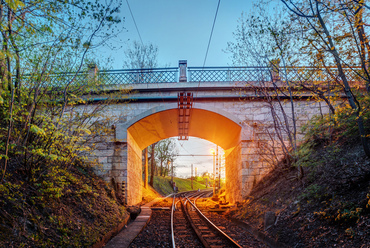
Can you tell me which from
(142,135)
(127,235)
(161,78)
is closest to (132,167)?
(142,135)

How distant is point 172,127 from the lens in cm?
1722

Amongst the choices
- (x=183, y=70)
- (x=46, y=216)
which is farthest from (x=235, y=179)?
(x=46, y=216)

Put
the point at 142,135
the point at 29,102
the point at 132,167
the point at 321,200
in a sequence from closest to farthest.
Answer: the point at 29,102 → the point at 321,200 → the point at 132,167 → the point at 142,135

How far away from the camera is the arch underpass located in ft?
43.1

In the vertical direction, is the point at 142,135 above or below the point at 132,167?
above

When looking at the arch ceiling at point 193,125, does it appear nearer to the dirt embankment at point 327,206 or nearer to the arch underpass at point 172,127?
the arch underpass at point 172,127

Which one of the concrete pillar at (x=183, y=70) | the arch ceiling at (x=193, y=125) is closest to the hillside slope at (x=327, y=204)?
the arch ceiling at (x=193, y=125)

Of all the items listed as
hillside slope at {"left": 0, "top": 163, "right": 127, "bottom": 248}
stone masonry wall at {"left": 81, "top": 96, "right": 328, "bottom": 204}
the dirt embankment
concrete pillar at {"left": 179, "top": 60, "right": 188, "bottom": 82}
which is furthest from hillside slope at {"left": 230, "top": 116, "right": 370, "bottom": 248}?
concrete pillar at {"left": 179, "top": 60, "right": 188, "bottom": 82}

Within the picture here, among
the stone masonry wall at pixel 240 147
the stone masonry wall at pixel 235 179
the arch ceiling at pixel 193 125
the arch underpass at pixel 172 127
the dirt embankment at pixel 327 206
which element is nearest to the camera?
the dirt embankment at pixel 327 206

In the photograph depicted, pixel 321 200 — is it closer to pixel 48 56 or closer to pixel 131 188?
pixel 48 56

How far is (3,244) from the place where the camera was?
4094 mm

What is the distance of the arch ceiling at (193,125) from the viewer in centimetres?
1352

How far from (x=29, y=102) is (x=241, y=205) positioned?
9464mm

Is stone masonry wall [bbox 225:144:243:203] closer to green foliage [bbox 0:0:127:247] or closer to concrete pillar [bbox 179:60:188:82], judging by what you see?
concrete pillar [bbox 179:60:188:82]
